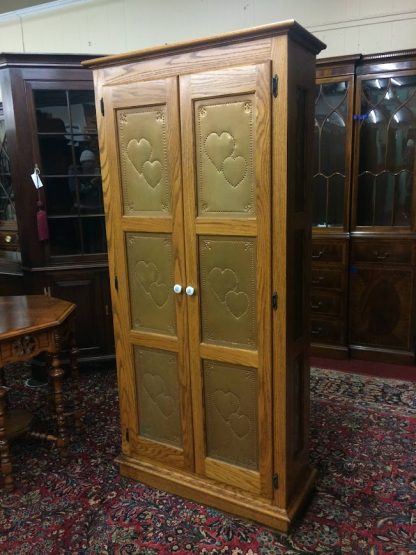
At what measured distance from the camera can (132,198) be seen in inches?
79.9

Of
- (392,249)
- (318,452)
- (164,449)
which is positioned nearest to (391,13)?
(392,249)

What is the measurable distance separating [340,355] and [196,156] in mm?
2463

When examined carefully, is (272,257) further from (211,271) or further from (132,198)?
(132,198)

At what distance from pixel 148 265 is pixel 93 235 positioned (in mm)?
1543

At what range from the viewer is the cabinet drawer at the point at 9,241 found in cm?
375

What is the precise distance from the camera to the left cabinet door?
1.90 meters

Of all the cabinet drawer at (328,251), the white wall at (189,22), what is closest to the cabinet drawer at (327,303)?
the cabinet drawer at (328,251)

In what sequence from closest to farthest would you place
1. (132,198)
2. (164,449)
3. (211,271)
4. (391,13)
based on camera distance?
(211,271), (132,198), (164,449), (391,13)

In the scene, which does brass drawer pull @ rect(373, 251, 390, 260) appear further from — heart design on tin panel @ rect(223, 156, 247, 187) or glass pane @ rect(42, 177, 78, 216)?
glass pane @ rect(42, 177, 78, 216)

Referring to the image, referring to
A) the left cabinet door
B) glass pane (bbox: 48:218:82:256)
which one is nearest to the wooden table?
the left cabinet door

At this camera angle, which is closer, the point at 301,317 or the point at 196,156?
the point at 196,156

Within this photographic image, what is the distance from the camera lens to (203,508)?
2.07 metres

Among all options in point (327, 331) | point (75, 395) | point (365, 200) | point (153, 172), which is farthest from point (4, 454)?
point (365, 200)

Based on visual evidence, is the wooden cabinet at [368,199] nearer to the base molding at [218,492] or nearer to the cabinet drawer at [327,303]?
the cabinet drawer at [327,303]
